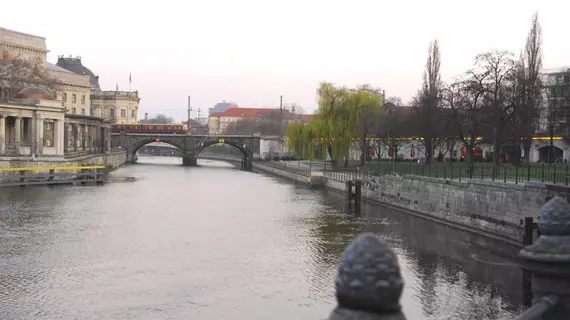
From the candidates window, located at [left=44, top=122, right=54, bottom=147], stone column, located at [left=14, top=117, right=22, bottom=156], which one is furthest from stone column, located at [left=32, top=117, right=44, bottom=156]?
window, located at [left=44, top=122, right=54, bottom=147]

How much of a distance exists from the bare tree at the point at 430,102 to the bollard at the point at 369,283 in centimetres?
5678

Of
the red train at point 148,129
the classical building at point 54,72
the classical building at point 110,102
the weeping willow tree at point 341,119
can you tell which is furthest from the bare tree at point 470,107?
the classical building at point 110,102

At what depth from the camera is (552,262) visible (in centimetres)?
550

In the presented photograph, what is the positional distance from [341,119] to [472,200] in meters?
38.8

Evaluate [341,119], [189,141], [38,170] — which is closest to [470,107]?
[341,119]

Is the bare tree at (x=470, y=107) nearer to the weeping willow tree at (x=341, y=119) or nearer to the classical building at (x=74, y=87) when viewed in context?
the weeping willow tree at (x=341, y=119)

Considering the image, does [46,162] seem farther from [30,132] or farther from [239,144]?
[239,144]

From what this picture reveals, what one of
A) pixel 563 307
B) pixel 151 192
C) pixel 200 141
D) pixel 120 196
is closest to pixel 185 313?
pixel 563 307

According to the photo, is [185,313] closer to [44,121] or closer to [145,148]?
[44,121]

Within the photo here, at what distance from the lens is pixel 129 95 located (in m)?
151

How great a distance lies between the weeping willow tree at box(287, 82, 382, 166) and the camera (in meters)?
72.6

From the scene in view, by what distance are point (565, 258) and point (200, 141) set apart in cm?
11700

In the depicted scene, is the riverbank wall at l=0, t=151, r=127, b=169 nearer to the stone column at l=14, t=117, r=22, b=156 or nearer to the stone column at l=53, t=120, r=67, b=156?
the stone column at l=53, t=120, r=67, b=156

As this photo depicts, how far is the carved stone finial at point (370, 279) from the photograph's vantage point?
3.81 metres
